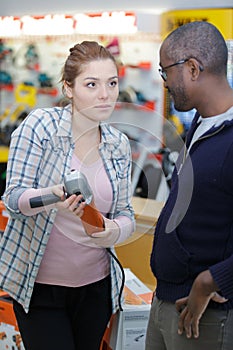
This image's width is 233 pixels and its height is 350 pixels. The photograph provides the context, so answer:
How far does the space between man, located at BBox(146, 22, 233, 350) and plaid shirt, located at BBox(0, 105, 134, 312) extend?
0.30 m

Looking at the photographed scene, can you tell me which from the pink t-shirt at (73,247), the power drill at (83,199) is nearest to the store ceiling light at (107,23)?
the pink t-shirt at (73,247)

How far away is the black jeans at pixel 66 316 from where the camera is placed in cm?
176

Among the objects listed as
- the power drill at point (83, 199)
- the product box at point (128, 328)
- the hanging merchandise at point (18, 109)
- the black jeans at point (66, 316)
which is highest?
the power drill at point (83, 199)

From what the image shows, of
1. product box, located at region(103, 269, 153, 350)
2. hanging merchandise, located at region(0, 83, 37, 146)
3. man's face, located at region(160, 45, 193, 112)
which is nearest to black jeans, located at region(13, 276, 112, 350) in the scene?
product box, located at region(103, 269, 153, 350)

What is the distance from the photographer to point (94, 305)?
1.84m

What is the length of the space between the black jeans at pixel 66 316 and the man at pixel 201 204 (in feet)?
1.16

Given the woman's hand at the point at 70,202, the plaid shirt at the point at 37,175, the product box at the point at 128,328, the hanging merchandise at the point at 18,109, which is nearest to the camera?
the woman's hand at the point at 70,202

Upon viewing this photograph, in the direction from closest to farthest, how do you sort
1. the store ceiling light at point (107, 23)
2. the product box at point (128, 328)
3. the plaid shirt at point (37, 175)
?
the plaid shirt at point (37, 175)
the product box at point (128, 328)
the store ceiling light at point (107, 23)

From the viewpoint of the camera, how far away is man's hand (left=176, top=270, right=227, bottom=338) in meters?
1.40

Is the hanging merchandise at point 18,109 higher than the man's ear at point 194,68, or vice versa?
the man's ear at point 194,68

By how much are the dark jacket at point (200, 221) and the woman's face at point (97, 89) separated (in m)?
0.29

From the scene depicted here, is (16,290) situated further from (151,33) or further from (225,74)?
(151,33)

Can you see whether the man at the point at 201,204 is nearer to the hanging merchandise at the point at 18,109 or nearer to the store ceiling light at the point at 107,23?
the store ceiling light at the point at 107,23

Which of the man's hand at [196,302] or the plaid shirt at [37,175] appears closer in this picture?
the man's hand at [196,302]
